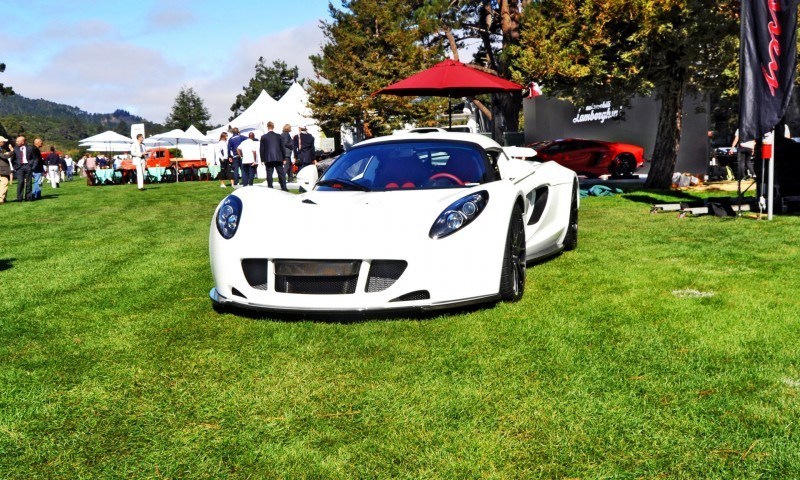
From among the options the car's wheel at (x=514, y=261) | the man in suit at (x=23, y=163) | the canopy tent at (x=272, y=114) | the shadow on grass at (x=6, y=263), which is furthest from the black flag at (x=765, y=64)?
the canopy tent at (x=272, y=114)

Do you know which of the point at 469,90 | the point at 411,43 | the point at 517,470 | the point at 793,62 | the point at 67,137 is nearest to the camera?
the point at 517,470

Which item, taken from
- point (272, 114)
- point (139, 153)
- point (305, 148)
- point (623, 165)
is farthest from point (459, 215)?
point (272, 114)

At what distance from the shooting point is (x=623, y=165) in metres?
20.9

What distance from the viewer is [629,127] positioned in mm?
21438

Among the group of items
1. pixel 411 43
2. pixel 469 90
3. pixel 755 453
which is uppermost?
pixel 411 43

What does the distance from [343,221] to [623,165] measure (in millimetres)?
18067

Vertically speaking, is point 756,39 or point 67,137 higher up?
point 67,137

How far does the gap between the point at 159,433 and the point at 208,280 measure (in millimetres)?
3326

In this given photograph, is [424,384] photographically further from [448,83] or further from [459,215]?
[448,83]

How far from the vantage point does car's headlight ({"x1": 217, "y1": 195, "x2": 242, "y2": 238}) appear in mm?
4578

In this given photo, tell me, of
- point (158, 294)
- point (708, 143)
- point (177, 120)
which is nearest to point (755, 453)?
point (158, 294)

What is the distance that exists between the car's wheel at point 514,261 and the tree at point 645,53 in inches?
411

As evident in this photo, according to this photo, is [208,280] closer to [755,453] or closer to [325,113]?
[755,453]

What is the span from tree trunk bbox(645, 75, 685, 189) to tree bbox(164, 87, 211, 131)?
11013 cm
